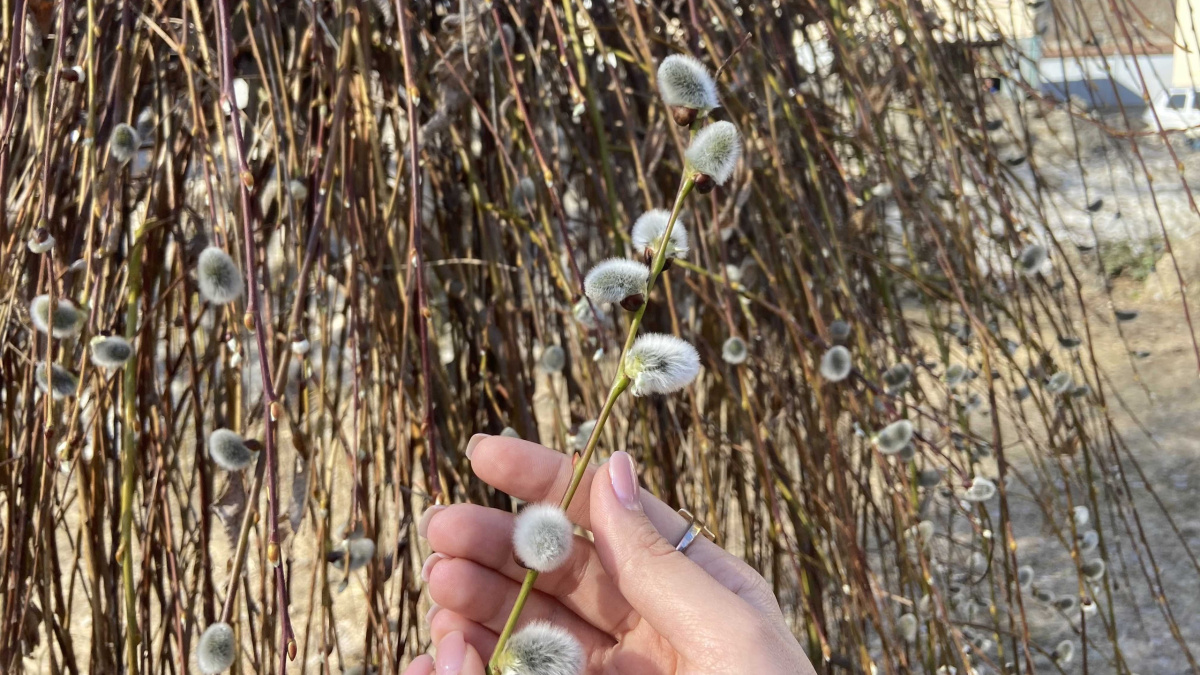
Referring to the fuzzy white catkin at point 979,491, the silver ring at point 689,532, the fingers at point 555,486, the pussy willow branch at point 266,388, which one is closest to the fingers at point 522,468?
the fingers at point 555,486

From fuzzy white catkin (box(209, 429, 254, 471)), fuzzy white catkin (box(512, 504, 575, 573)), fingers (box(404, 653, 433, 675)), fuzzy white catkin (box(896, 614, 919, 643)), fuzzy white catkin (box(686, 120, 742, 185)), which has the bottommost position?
fuzzy white catkin (box(896, 614, 919, 643))

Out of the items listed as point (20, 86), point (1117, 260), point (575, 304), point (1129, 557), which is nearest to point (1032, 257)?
point (575, 304)

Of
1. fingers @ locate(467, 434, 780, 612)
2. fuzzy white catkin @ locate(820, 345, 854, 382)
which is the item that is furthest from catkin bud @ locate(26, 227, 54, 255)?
fuzzy white catkin @ locate(820, 345, 854, 382)

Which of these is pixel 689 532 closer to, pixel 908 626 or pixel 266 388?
pixel 266 388

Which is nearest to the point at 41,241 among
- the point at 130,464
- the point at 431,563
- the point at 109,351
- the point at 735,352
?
the point at 109,351

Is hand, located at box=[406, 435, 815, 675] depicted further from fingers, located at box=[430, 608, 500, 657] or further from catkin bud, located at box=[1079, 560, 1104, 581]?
catkin bud, located at box=[1079, 560, 1104, 581]
